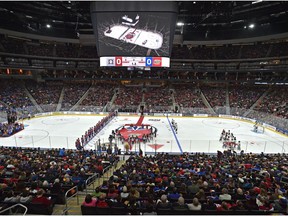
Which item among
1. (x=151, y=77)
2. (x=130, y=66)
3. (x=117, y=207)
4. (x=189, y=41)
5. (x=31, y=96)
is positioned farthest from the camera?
(x=151, y=77)

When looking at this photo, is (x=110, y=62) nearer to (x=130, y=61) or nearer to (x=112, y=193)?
(x=130, y=61)

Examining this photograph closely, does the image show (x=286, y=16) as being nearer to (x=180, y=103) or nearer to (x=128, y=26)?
(x=180, y=103)

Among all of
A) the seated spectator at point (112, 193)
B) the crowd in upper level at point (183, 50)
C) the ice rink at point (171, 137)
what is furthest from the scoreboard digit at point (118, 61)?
the crowd in upper level at point (183, 50)

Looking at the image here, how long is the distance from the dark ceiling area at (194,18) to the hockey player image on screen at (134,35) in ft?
17.2

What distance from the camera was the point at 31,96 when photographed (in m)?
39.5

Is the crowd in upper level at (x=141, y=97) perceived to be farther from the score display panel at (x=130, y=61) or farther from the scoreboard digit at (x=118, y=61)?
the scoreboard digit at (x=118, y=61)

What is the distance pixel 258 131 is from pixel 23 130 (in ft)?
104

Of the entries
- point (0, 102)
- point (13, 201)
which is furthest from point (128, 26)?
point (0, 102)

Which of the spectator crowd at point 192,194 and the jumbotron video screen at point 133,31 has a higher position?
the jumbotron video screen at point 133,31

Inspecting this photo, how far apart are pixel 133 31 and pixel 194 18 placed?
1910 centimetres

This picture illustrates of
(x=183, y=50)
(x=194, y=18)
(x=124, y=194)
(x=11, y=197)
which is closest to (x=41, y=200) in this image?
(x=11, y=197)

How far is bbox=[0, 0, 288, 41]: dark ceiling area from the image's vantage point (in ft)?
82.3

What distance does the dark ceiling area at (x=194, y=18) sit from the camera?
25.1 meters

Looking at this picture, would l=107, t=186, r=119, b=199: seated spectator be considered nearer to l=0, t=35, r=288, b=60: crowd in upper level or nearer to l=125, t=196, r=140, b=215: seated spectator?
l=125, t=196, r=140, b=215: seated spectator
